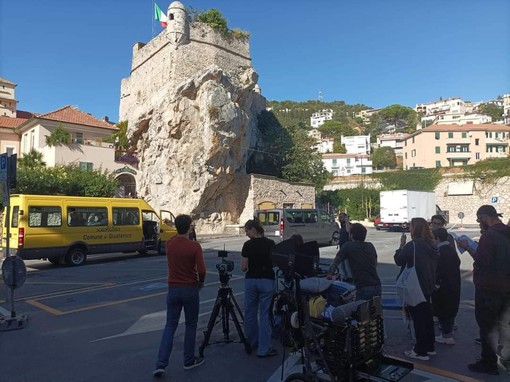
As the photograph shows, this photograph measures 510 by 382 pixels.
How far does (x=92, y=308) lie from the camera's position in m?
7.45

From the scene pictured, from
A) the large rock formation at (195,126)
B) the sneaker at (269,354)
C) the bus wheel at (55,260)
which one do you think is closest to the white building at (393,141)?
the large rock formation at (195,126)

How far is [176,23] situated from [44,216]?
77.3ft

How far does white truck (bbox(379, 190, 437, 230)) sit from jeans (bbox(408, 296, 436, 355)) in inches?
1019

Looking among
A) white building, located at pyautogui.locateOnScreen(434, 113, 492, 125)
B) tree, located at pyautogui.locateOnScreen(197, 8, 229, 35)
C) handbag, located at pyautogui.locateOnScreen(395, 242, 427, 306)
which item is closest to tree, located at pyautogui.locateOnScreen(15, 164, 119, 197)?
tree, located at pyautogui.locateOnScreen(197, 8, 229, 35)

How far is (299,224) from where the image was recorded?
58.1 ft

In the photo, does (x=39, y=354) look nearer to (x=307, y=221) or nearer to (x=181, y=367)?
(x=181, y=367)

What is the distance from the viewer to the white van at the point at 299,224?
55.8 ft

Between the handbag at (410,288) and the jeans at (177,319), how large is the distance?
99.7 inches

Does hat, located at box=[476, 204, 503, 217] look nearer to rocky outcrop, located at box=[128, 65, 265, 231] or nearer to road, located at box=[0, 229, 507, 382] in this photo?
road, located at box=[0, 229, 507, 382]

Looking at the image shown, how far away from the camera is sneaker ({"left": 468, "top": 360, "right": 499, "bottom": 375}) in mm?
4176

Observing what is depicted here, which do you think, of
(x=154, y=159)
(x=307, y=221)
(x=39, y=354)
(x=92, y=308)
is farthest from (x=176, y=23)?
(x=39, y=354)

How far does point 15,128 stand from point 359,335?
38719 mm

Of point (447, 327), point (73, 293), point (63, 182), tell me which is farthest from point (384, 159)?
point (447, 327)

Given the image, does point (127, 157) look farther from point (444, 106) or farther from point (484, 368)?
point (444, 106)
